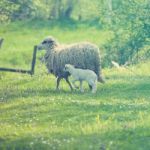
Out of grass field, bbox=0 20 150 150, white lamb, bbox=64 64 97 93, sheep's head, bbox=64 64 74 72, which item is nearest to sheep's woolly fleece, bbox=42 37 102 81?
sheep's head, bbox=64 64 74 72

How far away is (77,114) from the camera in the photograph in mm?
20734

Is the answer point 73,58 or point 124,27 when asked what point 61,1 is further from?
point 73,58

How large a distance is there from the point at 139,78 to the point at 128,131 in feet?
35.8

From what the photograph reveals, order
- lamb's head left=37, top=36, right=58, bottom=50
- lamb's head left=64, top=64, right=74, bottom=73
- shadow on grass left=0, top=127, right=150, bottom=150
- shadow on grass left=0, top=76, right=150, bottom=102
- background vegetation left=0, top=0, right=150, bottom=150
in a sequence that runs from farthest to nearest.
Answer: lamb's head left=37, top=36, right=58, bottom=50 → lamb's head left=64, top=64, right=74, bottom=73 → shadow on grass left=0, top=76, right=150, bottom=102 → background vegetation left=0, top=0, right=150, bottom=150 → shadow on grass left=0, top=127, right=150, bottom=150

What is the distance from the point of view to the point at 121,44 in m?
36.8

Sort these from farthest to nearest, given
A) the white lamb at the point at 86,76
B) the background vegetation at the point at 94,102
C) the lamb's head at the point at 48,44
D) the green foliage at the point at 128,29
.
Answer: the green foliage at the point at 128,29, the lamb's head at the point at 48,44, the white lamb at the point at 86,76, the background vegetation at the point at 94,102

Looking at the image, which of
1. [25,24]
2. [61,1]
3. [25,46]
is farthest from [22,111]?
[61,1]

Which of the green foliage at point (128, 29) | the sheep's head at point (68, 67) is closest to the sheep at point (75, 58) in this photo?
the sheep's head at point (68, 67)

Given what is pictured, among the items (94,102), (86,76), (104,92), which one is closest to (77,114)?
(94,102)

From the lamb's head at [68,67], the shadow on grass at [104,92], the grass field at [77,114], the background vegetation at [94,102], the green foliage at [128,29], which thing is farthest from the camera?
the green foliage at [128,29]

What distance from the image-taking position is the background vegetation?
17.7m

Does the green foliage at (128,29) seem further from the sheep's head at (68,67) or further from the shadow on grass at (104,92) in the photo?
the sheep's head at (68,67)

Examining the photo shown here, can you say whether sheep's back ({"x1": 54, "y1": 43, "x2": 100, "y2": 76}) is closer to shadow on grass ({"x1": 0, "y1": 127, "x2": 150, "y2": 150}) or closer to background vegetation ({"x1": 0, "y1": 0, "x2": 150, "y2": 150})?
background vegetation ({"x1": 0, "y1": 0, "x2": 150, "y2": 150})

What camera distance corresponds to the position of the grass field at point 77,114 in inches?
686
